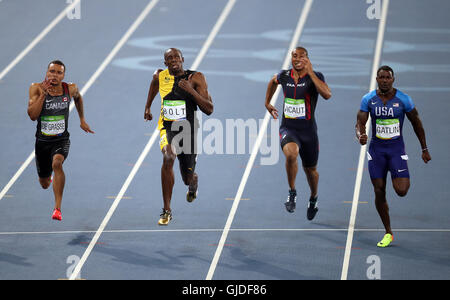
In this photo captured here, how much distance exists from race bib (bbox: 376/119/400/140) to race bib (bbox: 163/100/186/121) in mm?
1992

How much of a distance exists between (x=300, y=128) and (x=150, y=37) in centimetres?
722

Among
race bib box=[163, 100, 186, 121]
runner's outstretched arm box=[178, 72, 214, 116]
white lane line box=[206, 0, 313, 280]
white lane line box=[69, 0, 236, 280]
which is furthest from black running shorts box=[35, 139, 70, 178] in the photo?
white lane line box=[206, 0, 313, 280]

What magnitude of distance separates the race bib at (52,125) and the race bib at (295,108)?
7.84 feet

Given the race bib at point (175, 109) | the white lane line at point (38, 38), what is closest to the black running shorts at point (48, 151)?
the race bib at point (175, 109)

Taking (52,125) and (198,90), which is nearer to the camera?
(198,90)

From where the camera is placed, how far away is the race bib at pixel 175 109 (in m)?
9.23

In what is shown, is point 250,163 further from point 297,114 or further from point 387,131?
point 387,131

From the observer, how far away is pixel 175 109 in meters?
9.24

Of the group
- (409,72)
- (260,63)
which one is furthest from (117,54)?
(409,72)

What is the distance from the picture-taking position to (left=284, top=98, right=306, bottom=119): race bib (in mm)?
9418

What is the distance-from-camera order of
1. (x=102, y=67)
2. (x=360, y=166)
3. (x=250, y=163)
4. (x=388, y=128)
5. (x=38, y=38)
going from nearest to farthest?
(x=388, y=128)
(x=360, y=166)
(x=250, y=163)
(x=102, y=67)
(x=38, y=38)

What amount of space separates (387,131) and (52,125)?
3493 millimetres

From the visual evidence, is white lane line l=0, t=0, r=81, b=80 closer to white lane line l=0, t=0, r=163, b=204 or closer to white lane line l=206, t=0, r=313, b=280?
white lane line l=0, t=0, r=163, b=204

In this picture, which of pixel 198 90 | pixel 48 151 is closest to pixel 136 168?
pixel 48 151
